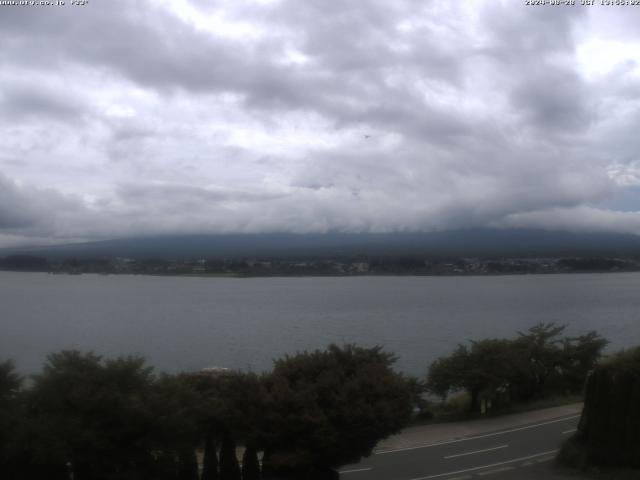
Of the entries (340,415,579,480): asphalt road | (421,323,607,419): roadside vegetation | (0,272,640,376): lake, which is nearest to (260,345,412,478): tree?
(340,415,579,480): asphalt road

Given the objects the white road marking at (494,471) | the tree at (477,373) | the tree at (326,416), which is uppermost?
the tree at (326,416)

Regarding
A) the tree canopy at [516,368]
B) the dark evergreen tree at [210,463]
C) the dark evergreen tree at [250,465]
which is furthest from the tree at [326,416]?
the tree canopy at [516,368]

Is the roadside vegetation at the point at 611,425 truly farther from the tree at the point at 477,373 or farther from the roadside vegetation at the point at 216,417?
the tree at the point at 477,373

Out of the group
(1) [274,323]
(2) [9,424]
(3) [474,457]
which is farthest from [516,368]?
(1) [274,323]

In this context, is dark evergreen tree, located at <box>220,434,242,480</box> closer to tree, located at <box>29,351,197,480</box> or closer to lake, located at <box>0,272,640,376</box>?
tree, located at <box>29,351,197,480</box>

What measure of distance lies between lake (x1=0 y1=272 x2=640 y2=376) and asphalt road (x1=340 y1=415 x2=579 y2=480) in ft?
39.7

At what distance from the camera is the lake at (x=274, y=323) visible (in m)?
47.3

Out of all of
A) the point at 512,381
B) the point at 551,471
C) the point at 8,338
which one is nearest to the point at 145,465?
the point at 551,471

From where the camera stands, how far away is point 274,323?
211 ft

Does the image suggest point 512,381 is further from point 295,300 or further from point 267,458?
point 295,300

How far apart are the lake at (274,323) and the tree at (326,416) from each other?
54.7 feet

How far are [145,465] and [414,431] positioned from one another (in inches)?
504

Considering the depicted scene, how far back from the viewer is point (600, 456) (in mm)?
16797

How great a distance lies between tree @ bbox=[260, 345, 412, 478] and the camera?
14.9m
